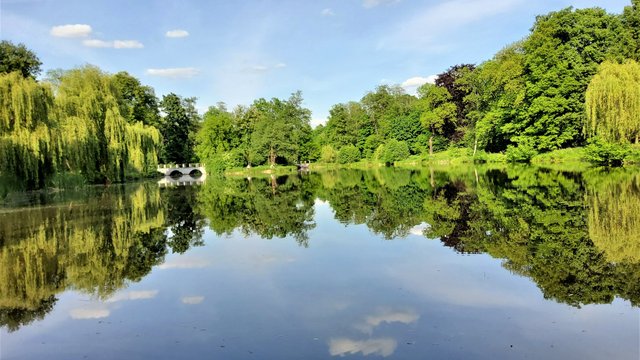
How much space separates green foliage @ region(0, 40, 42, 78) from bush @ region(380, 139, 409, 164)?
42578 millimetres

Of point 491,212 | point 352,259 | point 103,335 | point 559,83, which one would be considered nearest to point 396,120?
point 559,83

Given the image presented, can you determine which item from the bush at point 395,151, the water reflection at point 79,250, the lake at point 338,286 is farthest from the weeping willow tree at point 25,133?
the bush at point 395,151

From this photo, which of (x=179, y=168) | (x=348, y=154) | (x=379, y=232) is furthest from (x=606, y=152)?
(x=179, y=168)

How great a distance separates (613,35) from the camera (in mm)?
37281

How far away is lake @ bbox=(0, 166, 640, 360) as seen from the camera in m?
4.88

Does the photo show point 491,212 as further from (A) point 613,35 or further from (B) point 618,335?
(A) point 613,35

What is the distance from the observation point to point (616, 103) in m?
28.1

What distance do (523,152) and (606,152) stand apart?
1173 cm

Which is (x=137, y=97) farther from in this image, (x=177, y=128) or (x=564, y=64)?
(x=564, y=64)

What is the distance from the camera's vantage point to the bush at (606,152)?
1139 inches

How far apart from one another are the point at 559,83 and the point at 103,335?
1626 inches

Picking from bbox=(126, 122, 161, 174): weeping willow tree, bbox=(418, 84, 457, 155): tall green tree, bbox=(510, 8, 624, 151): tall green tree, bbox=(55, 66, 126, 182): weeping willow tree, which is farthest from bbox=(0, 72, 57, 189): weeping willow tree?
bbox=(418, 84, 457, 155): tall green tree

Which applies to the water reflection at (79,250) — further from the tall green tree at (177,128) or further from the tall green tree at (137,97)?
the tall green tree at (177,128)

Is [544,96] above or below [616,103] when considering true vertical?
above
